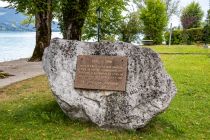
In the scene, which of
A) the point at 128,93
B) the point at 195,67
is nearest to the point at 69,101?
the point at 128,93

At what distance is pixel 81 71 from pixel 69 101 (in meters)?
0.66

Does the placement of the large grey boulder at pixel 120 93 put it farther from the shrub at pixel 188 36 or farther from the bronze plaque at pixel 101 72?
the shrub at pixel 188 36

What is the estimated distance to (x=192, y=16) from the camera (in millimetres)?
50906

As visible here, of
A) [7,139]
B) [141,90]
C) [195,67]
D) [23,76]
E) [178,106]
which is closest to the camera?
[7,139]

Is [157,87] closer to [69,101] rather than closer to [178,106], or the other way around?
[69,101]

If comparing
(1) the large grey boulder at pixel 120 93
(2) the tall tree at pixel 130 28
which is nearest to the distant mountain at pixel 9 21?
(2) the tall tree at pixel 130 28

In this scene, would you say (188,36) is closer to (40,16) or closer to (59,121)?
(40,16)

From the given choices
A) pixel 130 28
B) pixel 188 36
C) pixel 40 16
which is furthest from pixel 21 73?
pixel 130 28

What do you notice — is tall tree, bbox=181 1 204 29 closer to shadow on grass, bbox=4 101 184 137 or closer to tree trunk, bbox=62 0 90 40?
tree trunk, bbox=62 0 90 40

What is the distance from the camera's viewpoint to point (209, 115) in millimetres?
9312

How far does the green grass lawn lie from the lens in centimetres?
771

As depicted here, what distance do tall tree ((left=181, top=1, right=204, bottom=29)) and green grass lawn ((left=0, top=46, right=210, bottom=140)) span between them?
3681 cm

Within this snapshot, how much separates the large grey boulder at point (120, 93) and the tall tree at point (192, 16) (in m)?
40.3

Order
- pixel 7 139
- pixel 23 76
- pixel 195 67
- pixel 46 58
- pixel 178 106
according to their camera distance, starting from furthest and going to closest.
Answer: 1. pixel 195 67
2. pixel 23 76
3. pixel 178 106
4. pixel 46 58
5. pixel 7 139
